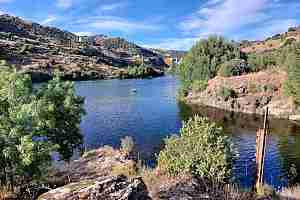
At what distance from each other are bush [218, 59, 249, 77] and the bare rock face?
80049 millimetres

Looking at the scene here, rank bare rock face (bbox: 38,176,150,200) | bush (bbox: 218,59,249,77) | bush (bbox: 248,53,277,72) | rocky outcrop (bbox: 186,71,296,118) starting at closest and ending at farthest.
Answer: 1. bare rock face (bbox: 38,176,150,200)
2. rocky outcrop (bbox: 186,71,296,118)
3. bush (bbox: 218,59,249,77)
4. bush (bbox: 248,53,277,72)

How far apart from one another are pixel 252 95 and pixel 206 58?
805 inches

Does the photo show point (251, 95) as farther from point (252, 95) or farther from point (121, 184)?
point (121, 184)

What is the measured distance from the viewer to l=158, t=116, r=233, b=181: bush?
736 inches

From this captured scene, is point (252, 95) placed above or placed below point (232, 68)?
below

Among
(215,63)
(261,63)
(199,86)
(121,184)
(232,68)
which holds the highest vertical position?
(261,63)

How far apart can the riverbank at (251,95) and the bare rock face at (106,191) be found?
6271cm

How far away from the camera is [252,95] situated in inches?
3137

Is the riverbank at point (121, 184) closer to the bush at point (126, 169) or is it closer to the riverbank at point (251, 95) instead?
the bush at point (126, 169)

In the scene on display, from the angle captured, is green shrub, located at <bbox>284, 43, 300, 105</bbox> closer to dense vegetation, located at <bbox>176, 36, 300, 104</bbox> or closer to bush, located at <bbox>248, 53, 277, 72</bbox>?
dense vegetation, located at <bbox>176, 36, 300, 104</bbox>

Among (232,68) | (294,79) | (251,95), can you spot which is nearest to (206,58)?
(232,68)

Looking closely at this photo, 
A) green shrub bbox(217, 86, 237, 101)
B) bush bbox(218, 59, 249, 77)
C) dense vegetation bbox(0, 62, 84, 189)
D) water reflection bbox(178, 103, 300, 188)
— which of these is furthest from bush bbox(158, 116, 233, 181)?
bush bbox(218, 59, 249, 77)

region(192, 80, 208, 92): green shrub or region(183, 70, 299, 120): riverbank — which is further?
region(192, 80, 208, 92): green shrub

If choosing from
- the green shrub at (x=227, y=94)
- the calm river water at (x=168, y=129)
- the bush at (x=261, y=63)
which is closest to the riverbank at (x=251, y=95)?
the green shrub at (x=227, y=94)
